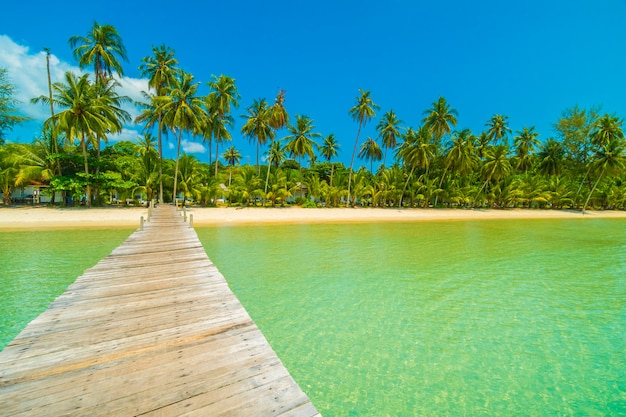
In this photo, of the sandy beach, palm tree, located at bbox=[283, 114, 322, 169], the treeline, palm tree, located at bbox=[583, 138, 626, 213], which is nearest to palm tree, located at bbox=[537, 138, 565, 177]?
the treeline

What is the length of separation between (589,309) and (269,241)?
12.0 meters

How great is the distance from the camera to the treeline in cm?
2417

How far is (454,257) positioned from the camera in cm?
1147

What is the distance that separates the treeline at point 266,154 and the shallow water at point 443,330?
21.8m

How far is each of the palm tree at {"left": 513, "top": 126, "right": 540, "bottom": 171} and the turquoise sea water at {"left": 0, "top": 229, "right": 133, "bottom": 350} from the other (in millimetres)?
62603

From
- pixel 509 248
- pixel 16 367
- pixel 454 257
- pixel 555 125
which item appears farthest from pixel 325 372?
pixel 555 125

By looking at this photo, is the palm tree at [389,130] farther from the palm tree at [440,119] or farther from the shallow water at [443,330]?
the shallow water at [443,330]

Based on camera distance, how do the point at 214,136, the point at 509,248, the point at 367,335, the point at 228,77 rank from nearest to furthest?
the point at 367,335 < the point at 509,248 < the point at 228,77 < the point at 214,136

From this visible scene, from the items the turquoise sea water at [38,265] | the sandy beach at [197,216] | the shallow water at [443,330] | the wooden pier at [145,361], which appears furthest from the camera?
the sandy beach at [197,216]

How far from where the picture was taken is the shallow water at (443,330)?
362cm

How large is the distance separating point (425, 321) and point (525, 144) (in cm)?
6029

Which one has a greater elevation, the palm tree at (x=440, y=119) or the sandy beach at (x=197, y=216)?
A: the palm tree at (x=440, y=119)

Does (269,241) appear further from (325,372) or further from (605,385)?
(605,385)

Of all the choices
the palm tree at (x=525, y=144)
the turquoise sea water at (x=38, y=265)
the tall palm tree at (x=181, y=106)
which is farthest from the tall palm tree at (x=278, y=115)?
the palm tree at (x=525, y=144)
